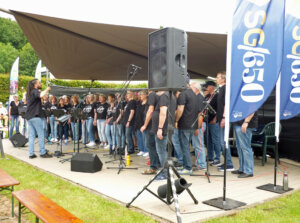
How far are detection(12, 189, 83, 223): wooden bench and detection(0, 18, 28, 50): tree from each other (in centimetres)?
4543

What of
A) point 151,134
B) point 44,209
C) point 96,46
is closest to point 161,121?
point 151,134

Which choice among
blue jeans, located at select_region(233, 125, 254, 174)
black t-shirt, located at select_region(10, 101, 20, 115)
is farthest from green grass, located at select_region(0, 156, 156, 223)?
black t-shirt, located at select_region(10, 101, 20, 115)

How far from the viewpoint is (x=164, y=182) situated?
15.2 feet

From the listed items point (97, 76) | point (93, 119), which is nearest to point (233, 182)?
point (93, 119)

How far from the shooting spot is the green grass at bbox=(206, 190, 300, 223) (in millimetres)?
3098

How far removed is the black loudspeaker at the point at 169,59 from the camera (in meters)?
3.09

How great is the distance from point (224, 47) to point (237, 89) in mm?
3150

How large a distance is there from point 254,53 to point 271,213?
1953 millimetres

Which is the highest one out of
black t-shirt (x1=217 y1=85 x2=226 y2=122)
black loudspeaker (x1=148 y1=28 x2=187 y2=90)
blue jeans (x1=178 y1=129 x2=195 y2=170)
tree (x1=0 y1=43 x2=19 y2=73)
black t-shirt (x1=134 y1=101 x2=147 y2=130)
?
tree (x1=0 y1=43 x2=19 y2=73)

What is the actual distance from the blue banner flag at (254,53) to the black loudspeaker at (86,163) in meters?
2.98

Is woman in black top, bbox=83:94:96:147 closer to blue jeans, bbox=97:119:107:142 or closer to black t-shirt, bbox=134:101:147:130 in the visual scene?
blue jeans, bbox=97:119:107:142

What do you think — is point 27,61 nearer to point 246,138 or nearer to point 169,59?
point 246,138

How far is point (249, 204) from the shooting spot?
3557 mm

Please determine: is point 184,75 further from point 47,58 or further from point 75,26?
point 47,58
